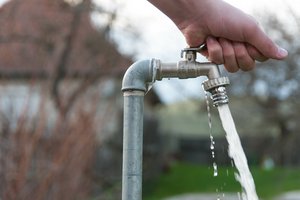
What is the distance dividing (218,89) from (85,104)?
5.11m

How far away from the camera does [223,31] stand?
1.45 metres

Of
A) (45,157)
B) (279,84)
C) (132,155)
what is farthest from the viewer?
(279,84)

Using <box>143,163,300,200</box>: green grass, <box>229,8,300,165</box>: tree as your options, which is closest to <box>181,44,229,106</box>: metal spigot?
<box>229,8,300,165</box>: tree

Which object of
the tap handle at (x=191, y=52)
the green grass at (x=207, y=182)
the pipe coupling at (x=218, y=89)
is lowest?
the pipe coupling at (x=218, y=89)

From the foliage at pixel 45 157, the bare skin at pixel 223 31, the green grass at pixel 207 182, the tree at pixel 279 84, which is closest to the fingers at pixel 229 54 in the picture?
the bare skin at pixel 223 31

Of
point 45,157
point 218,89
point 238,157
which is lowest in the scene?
point 238,157

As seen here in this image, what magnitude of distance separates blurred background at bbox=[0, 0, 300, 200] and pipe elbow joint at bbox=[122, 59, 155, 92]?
42 centimetres

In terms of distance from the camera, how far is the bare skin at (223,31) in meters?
1.43

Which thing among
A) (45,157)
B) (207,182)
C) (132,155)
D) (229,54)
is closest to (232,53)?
(229,54)

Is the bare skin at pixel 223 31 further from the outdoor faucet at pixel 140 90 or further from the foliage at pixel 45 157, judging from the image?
the foliage at pixel 45 157

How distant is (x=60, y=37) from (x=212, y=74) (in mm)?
8062

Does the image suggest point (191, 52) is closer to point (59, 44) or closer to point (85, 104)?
point (85, 104)

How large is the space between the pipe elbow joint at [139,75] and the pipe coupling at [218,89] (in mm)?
164

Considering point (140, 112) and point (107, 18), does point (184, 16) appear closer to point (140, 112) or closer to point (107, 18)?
point (140, 112)
